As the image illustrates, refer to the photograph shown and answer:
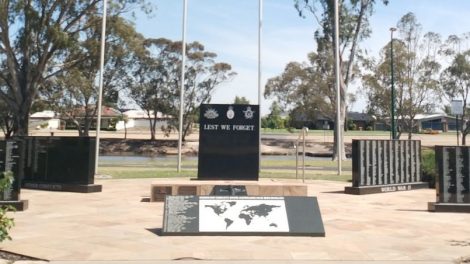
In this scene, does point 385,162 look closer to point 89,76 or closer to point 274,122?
point 89,76

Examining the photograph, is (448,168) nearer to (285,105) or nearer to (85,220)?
(85,220)

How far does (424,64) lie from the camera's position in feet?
150

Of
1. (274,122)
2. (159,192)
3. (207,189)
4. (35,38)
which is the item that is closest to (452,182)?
(207,189)

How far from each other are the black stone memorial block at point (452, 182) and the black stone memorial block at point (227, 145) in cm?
559

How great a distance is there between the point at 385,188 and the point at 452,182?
4.07 meters

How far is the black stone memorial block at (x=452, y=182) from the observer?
12508 mm

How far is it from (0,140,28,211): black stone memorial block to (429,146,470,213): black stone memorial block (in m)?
9.64

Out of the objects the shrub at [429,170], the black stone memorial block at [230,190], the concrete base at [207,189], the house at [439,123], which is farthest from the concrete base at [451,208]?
the house at [439,123]

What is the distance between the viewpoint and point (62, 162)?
15.7m

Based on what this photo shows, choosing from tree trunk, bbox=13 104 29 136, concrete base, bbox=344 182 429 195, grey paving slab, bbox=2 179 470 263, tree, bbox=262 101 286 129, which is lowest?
grey paving slab, bbox=2 179 470 263

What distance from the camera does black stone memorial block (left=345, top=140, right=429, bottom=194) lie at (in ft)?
52.8

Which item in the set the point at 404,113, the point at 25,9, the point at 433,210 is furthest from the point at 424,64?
A: the point at 433,210

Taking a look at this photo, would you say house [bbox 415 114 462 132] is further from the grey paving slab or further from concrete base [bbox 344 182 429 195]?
the grey paving slab

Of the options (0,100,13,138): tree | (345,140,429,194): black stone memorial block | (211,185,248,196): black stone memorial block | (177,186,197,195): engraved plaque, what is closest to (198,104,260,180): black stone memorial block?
(177,186,197,195): engraved plaque
